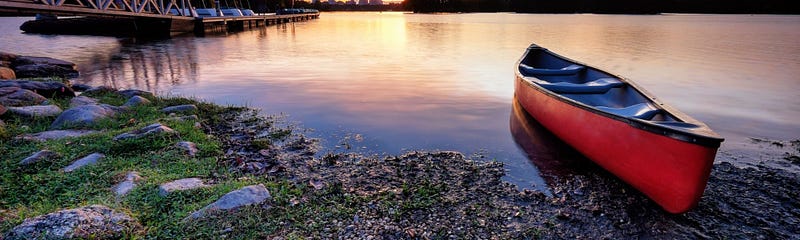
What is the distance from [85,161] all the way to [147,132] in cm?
127

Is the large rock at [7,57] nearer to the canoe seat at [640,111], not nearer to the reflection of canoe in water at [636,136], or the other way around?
the reflection of canoe in water at [636,136]

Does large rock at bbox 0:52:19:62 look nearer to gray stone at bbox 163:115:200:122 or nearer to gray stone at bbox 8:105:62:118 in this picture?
gray stone at bbox 8:105:62:118

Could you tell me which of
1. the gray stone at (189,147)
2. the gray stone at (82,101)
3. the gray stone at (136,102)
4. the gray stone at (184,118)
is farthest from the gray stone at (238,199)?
the gray stone at (82,101)

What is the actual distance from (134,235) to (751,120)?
492 inches

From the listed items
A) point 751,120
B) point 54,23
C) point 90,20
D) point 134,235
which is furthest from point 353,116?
point 54,23

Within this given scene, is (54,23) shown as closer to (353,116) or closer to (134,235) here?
(353,116)

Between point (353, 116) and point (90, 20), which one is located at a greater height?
point (90, 20)

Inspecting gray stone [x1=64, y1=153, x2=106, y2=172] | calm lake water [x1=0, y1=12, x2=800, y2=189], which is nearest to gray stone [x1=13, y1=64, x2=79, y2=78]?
calm lake water [x1=0, y1=12, x2=800, y2=189]

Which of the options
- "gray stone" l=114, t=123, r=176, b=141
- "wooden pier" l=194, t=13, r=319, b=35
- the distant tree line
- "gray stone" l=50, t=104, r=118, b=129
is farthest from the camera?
the distant tree line

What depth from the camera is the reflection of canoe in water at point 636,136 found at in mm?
4855

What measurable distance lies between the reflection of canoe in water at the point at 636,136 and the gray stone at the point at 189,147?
251 inches

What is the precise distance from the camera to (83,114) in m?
8.56

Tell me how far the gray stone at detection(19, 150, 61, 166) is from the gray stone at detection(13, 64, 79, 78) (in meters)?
11.7

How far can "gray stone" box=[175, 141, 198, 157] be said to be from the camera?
6.85 meters
